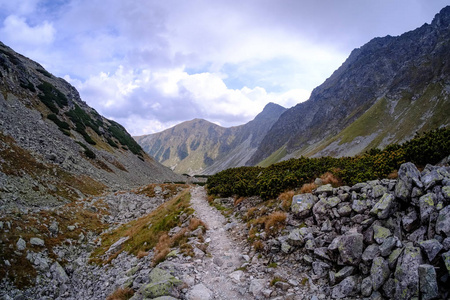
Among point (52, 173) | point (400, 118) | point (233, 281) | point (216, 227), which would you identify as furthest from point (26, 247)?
point (400, 118)

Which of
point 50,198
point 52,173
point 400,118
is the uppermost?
point 52,173

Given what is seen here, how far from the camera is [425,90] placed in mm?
135750

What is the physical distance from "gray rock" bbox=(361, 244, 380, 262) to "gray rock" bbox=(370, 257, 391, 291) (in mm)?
317

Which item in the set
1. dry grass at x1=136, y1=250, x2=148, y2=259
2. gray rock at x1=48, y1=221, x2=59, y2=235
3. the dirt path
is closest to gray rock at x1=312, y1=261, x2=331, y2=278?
the dirt path

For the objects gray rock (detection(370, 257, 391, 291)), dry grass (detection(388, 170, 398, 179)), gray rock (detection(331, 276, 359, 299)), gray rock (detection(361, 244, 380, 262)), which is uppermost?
dry grass (detection(388, 170, 398, 179))

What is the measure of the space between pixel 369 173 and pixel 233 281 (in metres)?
9.87

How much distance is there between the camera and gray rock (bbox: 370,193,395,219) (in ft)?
30.0

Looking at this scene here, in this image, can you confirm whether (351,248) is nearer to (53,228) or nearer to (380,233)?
(380,233)

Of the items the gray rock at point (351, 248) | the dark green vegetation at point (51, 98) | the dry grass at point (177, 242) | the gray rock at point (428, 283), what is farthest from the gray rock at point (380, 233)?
the dark green vegetation at point (51, 98)

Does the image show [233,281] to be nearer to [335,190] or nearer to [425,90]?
[335,190]

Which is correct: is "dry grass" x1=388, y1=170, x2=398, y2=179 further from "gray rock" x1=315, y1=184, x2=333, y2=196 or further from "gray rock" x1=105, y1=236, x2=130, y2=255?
"gray rock" x1=105, y1=236, x2=130, y2=255

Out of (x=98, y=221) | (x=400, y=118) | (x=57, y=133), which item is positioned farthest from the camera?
(x=400, y=118)

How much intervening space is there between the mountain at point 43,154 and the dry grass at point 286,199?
959 inches

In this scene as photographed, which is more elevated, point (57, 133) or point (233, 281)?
point (57, 133)
